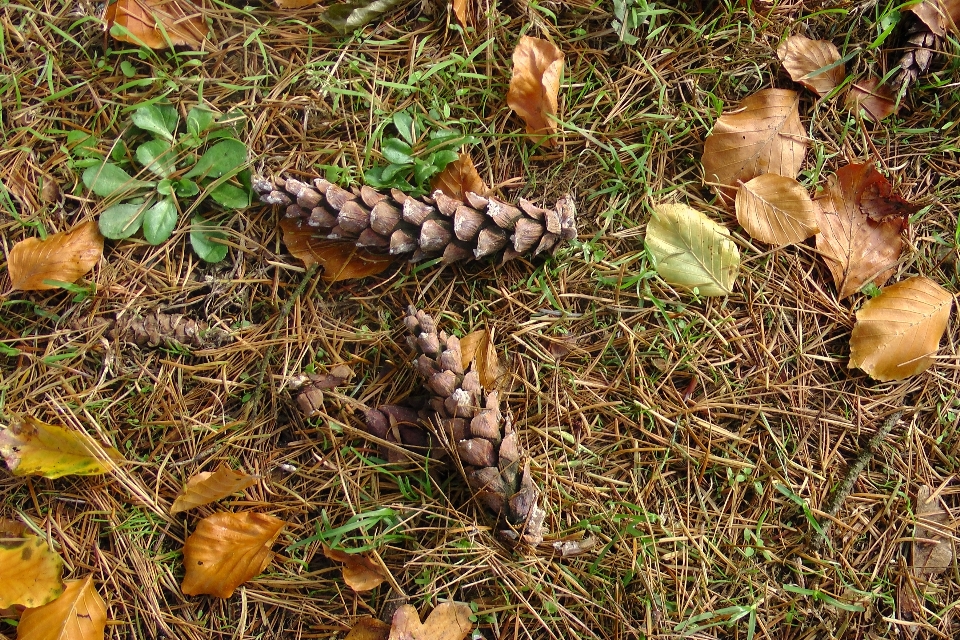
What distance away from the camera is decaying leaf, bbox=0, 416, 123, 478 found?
1574mm

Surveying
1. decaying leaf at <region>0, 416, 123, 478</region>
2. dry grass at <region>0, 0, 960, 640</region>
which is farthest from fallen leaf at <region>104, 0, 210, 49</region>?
decaying leaf at <region>0, 416, 123, 478</region>

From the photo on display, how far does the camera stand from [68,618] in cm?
155

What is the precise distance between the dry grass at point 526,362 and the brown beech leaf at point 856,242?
0.04 m

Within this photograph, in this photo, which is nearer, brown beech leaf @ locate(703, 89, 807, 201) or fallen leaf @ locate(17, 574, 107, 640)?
fallen leaf @ locate(17, 574, 107, 640)

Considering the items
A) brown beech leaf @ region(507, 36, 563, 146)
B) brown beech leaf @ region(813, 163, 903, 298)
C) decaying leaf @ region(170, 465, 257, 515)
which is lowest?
decaying leaf @ region(170, 465, 257, 515)

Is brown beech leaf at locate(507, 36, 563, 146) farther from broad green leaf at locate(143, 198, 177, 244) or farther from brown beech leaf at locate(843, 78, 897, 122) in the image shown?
broad green leaf at locate(143, 198, 177, 244)

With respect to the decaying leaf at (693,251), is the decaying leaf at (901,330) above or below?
below

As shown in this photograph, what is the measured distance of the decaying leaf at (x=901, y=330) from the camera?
1.63 metres

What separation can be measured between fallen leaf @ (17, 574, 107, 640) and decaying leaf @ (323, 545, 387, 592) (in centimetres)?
57

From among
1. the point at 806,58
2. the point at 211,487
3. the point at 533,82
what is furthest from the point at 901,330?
the point at 211,487

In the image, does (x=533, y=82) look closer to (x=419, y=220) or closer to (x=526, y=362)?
(x=419, y=220)

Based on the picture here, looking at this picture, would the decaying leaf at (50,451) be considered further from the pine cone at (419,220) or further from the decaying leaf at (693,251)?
the decaying leaf at (693,251)

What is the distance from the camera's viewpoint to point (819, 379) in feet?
5.49

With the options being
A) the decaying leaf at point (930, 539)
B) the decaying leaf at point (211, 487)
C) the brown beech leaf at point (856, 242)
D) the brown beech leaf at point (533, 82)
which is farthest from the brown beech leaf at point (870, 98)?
the decaying leaf at point (211, 487)
